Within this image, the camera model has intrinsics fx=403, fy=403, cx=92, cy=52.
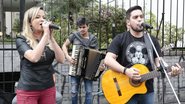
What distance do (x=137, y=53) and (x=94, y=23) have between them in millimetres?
3432

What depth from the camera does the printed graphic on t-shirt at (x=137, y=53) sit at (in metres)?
4.80

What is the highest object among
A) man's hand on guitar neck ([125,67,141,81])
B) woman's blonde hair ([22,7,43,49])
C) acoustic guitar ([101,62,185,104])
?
woman's blonde hair ([22,7,43,49])

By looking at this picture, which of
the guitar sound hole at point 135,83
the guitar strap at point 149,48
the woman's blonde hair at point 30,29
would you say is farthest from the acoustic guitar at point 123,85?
the woman's blonde hair at point 30,29

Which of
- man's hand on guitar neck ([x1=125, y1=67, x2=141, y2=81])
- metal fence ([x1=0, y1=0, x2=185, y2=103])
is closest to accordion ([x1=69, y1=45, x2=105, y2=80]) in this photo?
metal fence ([x1=0, y1=0, x2=185, y2=103])

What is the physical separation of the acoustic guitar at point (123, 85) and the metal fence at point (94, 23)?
241cm

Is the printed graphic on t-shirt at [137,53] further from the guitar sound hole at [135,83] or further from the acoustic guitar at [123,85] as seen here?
the guitar sound hole at [135,83]

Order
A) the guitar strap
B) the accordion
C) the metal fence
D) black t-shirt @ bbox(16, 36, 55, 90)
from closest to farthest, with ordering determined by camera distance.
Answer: black t-shirt @ bbox(16, 36, 55, 90), the guitar strap, the accordion, the metal fence

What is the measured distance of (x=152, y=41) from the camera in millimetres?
4793

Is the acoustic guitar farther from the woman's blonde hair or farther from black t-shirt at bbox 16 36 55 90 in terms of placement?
the woman's blonde hair

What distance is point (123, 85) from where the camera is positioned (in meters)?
5.01

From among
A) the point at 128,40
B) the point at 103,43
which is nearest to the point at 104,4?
the point at 103,43

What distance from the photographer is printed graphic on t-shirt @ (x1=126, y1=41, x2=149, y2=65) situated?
480cm

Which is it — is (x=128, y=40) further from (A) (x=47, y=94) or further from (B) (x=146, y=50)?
(A) (x=47, y=94)

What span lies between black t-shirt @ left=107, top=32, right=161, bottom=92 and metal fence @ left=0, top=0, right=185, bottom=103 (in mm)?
2654
